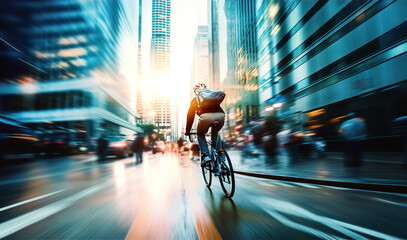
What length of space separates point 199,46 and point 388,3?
407 feet

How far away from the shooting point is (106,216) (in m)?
2.57

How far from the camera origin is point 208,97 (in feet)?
12.7

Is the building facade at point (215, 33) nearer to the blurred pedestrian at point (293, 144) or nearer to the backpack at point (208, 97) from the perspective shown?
the blurred pedestrian at point (293, 144)

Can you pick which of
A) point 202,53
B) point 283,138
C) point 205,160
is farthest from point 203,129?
point 202,53

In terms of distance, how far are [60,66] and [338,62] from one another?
3844cm

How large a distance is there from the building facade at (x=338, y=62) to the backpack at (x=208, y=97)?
8.26 meters

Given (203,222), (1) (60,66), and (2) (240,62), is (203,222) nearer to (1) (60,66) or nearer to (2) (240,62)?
(1) (60,66)

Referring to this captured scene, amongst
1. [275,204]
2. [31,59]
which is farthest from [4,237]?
[31,59]

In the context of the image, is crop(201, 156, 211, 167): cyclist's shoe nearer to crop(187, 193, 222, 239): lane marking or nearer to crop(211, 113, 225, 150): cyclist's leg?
crop(211, 113, 225, 150): cyclist's leg

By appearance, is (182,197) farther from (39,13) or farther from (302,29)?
(39,13)

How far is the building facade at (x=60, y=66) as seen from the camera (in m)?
20.1

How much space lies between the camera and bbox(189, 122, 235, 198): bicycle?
11.5ft

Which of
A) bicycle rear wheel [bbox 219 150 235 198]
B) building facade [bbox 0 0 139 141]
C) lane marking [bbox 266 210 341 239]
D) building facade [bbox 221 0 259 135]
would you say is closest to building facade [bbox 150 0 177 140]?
building facade [bbox 0 0 139 141]

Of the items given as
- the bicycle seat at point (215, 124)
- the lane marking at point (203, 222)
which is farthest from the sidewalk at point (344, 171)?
the lane marking at point (203, 222)
